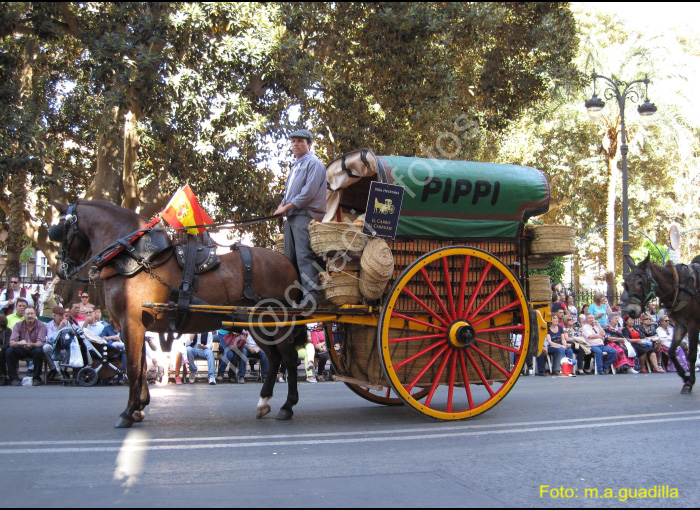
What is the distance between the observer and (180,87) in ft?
44.2

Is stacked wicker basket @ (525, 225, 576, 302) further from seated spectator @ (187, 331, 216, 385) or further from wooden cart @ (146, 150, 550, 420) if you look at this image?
seated spectator @ (187, 331, 216, 385)

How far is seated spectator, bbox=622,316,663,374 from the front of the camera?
16141mm

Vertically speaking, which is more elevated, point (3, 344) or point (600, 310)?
point (600, 310)

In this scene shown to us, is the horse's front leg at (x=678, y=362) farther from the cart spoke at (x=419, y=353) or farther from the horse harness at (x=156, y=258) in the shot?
the horse harness at (x=156, y=258)

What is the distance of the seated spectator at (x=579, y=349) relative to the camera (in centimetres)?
1548

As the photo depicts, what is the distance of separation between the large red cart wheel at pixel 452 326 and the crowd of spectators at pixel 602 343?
290 inches

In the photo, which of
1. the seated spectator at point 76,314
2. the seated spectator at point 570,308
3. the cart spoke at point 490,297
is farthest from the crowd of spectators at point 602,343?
the seated spectator at point 76,314

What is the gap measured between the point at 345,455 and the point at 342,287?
1853 millimetres

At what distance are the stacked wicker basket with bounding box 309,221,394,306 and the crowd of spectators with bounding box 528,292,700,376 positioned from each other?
872 centimetres

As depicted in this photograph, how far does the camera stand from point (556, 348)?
1484 centimetres

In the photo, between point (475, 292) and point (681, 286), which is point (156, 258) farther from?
point (681, 286)

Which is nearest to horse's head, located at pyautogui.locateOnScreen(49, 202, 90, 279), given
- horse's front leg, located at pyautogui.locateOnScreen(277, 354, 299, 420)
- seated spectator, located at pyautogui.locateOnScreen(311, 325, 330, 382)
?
horse's front leg, located at pyautogui.locateOnScreen(277, 354, 299, 420)

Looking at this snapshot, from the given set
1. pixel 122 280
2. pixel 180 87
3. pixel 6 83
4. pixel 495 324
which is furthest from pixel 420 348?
pixel 6 83

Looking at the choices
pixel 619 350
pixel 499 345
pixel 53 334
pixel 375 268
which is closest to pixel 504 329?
pixel 499 345
